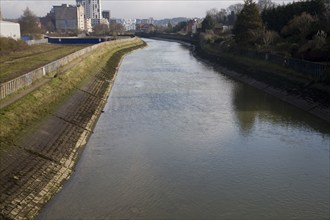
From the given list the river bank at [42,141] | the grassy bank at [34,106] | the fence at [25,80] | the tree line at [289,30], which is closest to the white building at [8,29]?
the fence at [25,80]

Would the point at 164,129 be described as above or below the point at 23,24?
below

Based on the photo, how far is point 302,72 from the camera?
33344 mm

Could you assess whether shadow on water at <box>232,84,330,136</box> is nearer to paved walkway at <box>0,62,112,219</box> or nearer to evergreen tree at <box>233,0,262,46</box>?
paved walkway at <box>0,62,112,219</box>

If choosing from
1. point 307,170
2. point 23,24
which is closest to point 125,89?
point 307,170

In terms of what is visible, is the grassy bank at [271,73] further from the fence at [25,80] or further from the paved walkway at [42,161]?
the fence at [25,80]

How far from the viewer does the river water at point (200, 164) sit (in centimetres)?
1341

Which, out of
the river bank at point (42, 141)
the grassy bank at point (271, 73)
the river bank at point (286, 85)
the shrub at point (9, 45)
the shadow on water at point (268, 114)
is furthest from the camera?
the shrub at point (9, 45)

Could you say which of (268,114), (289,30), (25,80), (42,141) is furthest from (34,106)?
(289,30)

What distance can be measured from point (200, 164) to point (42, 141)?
7416 millimetres

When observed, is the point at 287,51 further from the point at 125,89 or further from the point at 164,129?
the point at 164,129

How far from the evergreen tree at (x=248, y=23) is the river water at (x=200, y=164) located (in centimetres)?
2346

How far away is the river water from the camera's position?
1341 centimetres

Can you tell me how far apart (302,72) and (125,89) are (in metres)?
16.2

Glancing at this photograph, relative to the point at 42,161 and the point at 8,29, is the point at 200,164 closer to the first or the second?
the point at 42,161
